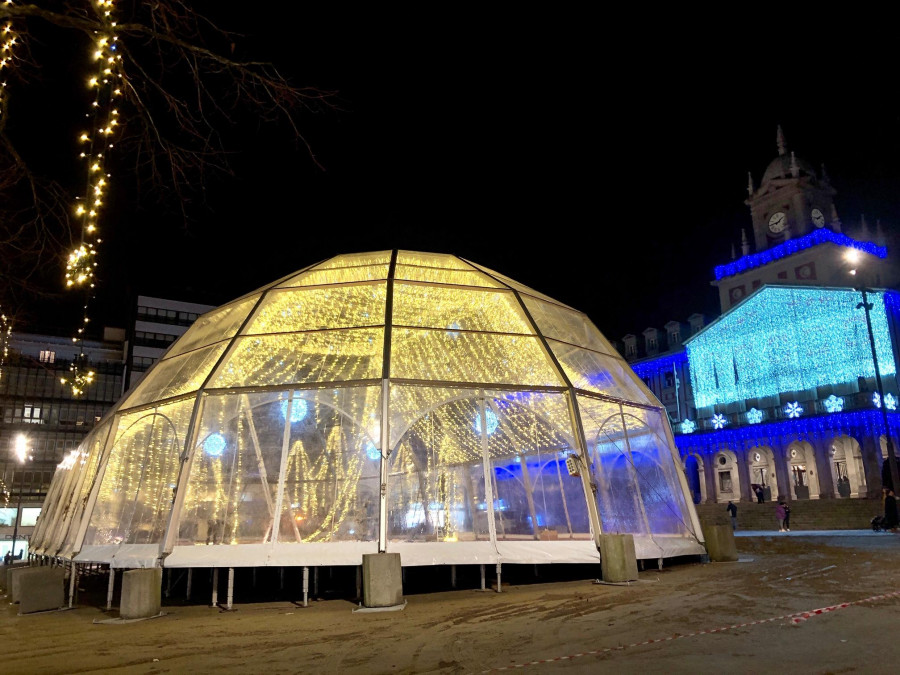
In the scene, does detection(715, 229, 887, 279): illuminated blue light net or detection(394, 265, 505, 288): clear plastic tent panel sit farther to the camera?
detection(715, 229, 887, 279): illuminated blue light net

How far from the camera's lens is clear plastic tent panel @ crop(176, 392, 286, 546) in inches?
492

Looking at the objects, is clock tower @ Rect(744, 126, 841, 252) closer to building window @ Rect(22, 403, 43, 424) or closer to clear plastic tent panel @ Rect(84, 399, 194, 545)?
clear plastic tent panel @ Rect(84, 399, 194, 545)

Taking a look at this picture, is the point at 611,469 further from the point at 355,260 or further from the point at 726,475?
the point at 726,475

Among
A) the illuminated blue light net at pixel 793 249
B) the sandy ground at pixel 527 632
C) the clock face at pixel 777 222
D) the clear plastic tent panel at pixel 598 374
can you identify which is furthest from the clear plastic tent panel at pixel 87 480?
the clock face at pixel 777 222

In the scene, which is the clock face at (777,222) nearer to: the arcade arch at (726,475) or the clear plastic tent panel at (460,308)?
the arcade arch at (726,475)

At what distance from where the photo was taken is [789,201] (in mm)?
57562

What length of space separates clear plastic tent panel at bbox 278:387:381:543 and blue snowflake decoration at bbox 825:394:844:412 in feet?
131

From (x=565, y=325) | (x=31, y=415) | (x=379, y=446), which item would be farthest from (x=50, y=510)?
(x=31, y=415)

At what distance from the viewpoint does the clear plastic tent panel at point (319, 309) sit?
626 inches

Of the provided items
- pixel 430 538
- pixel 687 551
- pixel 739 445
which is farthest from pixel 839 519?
pixel 430 538

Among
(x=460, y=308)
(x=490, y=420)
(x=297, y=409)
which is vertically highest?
(x=460, y=308)

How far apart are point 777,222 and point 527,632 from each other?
→ 196ft

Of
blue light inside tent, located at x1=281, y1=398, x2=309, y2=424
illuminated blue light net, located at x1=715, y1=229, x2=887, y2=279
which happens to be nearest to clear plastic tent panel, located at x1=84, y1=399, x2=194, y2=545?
blue light inside tent, located at x1=281, y1=398, x2=309, y2=424

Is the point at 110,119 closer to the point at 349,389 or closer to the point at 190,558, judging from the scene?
the point at 349,389
